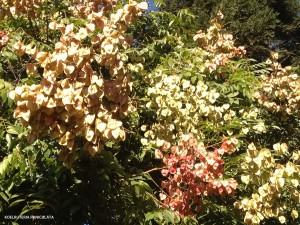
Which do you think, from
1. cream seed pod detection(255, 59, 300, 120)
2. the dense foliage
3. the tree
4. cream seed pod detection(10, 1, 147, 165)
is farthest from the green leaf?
the tree

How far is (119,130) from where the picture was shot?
208 cm

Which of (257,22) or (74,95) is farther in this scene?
(257,22)

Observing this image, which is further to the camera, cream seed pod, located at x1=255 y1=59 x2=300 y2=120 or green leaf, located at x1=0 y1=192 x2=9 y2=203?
cream seed pod, located at x1=255 y1=59 x2=300 y2=120

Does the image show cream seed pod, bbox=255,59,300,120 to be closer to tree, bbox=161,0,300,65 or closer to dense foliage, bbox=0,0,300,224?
dense foliage, bbox=0,0,300,224

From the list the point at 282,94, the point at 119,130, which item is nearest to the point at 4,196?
the point at 119,130

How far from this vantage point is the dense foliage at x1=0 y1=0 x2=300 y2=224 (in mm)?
2086

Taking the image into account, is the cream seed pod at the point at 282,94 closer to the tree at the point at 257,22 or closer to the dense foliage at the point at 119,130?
the dense foliage at the point at 119,130

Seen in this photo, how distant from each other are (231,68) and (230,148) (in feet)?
5.41

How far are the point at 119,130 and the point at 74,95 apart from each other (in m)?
0.28

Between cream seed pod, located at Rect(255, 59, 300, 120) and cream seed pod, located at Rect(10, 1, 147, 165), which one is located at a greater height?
cream seed pod, located at Rect(10, 1, 147, 165)

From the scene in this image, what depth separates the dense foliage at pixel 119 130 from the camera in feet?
6.84

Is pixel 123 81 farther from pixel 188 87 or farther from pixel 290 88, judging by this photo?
pixel 290 88

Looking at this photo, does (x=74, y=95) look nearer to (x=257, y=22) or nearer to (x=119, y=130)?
(x=119, y=130)

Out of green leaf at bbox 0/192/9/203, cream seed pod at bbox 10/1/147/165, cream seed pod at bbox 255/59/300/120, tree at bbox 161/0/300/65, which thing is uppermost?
cream seed pod at bbox 10/1/147/165
